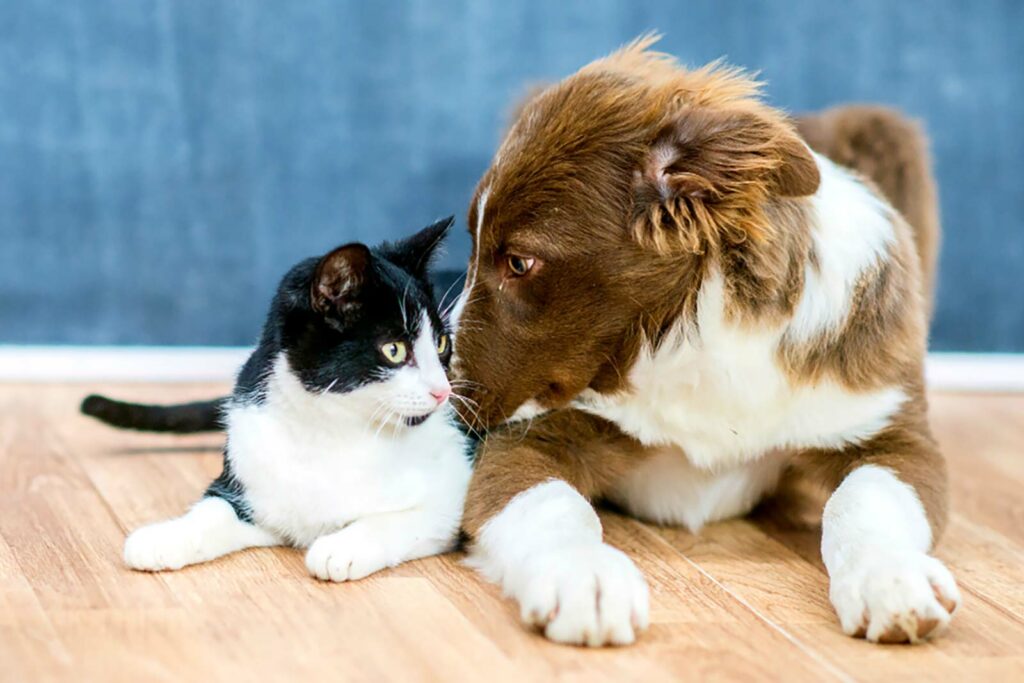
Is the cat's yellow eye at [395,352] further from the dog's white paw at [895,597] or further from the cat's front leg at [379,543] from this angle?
the dog's white paw at [895,597]

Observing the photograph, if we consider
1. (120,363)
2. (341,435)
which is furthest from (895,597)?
(120,363)

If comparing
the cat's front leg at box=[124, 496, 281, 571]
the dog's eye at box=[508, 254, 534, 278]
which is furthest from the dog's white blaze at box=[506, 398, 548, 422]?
the cat's front leg at box=[124, 496, 281, 571]

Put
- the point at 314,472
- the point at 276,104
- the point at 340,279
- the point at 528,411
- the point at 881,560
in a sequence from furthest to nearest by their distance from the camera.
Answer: the point at 276,104 < the point at 528,411 < the point at 314,472 < the point at 340,279 < the point at 881,560

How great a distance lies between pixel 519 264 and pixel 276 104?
1.51 metres

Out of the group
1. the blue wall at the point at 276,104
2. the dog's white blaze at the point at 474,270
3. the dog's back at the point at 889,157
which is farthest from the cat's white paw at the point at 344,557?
the dog's back at the point at 889,157

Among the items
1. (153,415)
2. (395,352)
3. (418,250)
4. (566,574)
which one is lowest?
(153,415)

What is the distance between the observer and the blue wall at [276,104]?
3.12 meters

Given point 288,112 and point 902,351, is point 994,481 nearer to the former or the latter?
point 902,351

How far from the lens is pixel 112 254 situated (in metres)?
3.20

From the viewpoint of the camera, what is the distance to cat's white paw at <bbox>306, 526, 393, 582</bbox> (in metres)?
1.83

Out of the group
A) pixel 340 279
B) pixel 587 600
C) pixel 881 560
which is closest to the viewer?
pixel 587 600

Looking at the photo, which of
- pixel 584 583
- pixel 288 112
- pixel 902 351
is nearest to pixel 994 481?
pixel 902 351

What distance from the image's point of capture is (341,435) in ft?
6.37

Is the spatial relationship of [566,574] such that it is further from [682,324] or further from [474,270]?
[474,270]
